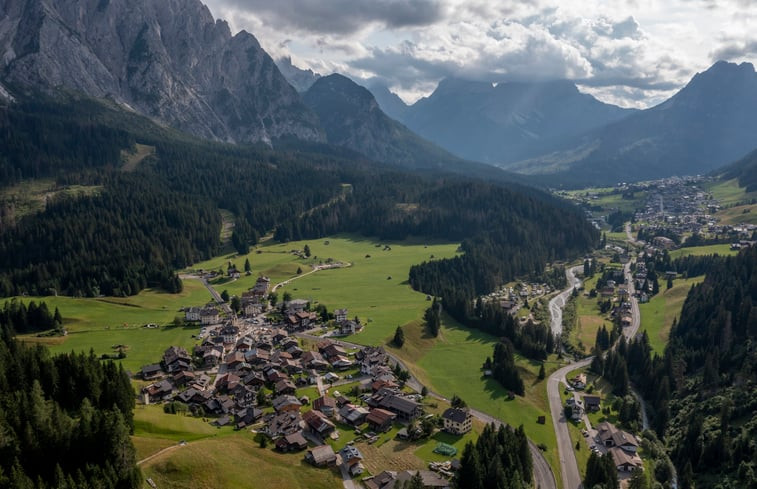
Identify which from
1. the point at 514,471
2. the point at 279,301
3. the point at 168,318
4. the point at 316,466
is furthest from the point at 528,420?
the point at 168,318

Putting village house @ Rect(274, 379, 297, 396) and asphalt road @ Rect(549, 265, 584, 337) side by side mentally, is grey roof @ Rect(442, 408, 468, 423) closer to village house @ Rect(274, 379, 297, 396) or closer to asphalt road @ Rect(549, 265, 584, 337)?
village house @ Rect(274, 379, 297, 396)

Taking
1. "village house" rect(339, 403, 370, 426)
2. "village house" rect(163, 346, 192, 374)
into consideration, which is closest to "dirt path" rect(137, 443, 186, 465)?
"village house" rect(339, 403, 370, 426)

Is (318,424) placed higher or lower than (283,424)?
lower

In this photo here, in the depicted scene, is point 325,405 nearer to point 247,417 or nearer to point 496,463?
point 247,417

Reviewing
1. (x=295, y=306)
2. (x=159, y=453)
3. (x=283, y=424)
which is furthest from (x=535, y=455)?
(x=295, y=306)

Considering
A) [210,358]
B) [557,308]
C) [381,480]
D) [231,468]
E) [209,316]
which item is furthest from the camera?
[557,308]

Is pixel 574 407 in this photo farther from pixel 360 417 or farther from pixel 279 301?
pixel 279 301
